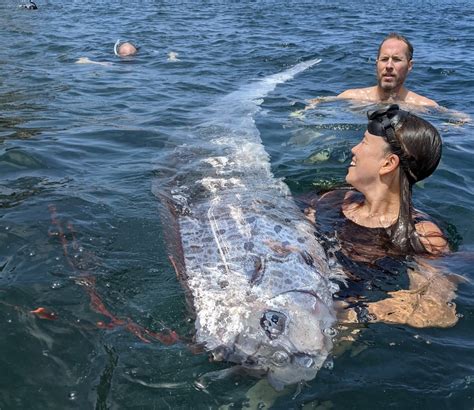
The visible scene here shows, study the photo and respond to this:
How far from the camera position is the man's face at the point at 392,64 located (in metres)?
7.70

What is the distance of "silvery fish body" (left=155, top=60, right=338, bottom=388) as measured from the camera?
2.78 meters

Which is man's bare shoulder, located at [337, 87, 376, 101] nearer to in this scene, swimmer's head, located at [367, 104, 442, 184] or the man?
the man

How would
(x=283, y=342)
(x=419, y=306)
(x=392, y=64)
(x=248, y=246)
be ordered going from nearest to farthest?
1. (x=283, y=342)
2. (x=419, y=306)
3. (x=248, y=246)
4. (x=392, y=64)

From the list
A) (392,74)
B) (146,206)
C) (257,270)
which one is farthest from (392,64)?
(257,270)

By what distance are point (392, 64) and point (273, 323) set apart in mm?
6091

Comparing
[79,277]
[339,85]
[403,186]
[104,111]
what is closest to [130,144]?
[104,111]

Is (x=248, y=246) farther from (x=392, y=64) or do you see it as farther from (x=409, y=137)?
(x=392, y=64)

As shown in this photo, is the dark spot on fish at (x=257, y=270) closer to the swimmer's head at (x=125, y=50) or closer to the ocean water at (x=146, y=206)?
the ocean water at (x=146, y=206)

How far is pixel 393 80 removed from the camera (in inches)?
315

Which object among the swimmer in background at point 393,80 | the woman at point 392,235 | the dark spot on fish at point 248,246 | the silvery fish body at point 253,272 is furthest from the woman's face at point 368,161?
the swimmer in background at point 393,80

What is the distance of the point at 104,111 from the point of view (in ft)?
25.6

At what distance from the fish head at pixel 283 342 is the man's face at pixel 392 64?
5.76 meters

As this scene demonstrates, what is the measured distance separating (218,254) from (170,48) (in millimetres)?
10531

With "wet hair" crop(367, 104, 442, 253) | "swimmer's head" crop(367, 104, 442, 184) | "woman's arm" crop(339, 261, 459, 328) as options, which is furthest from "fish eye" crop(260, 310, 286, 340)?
"swimmer's head" crop(367, 104, 442, 184)
